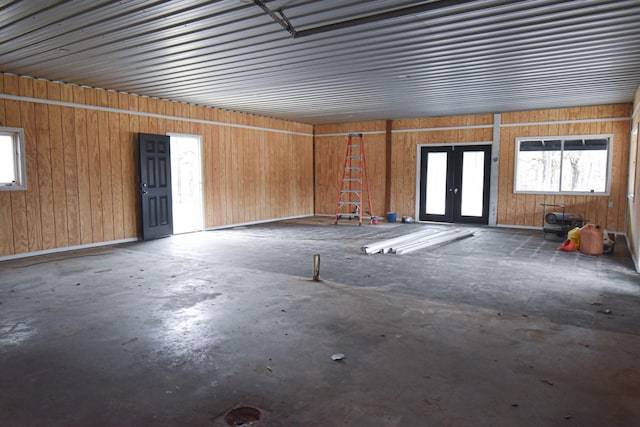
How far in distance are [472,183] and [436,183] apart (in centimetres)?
95

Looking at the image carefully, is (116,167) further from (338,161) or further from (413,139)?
(413,139)

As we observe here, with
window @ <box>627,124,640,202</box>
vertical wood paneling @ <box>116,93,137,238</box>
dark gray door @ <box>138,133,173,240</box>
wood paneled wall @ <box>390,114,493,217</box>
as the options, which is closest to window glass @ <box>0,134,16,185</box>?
vertical wood paneling @ <box>116,93,137,238</box>

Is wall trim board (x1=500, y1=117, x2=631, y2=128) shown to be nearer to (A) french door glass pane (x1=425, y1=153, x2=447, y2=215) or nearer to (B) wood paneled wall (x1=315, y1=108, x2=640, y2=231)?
(B) wood paneled wall (x1=315, y1=108, x2=640, y2=231)

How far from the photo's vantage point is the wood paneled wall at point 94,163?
259 inches

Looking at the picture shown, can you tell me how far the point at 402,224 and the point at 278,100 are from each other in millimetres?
4687

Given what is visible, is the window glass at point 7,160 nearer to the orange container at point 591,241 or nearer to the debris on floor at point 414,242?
the debris on floor at point 414,242

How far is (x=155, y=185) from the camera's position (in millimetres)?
8422

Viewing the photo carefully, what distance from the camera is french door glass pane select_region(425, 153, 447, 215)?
36.9ft

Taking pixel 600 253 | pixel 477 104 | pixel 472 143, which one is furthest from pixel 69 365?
pixel 472 143

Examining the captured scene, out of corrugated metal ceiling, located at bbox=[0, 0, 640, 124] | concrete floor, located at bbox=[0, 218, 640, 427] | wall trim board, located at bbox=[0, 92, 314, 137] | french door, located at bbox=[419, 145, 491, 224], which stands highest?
corrugated metal ceiling, located at bbox=[0, 0, 640, 124]

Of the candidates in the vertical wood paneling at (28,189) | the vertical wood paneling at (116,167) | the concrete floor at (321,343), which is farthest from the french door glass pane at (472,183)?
the vertical wood paneling at (28,189)

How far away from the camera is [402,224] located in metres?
11.1

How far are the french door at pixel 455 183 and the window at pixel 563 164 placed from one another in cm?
85

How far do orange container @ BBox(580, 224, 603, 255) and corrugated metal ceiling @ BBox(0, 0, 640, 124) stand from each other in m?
2.51
